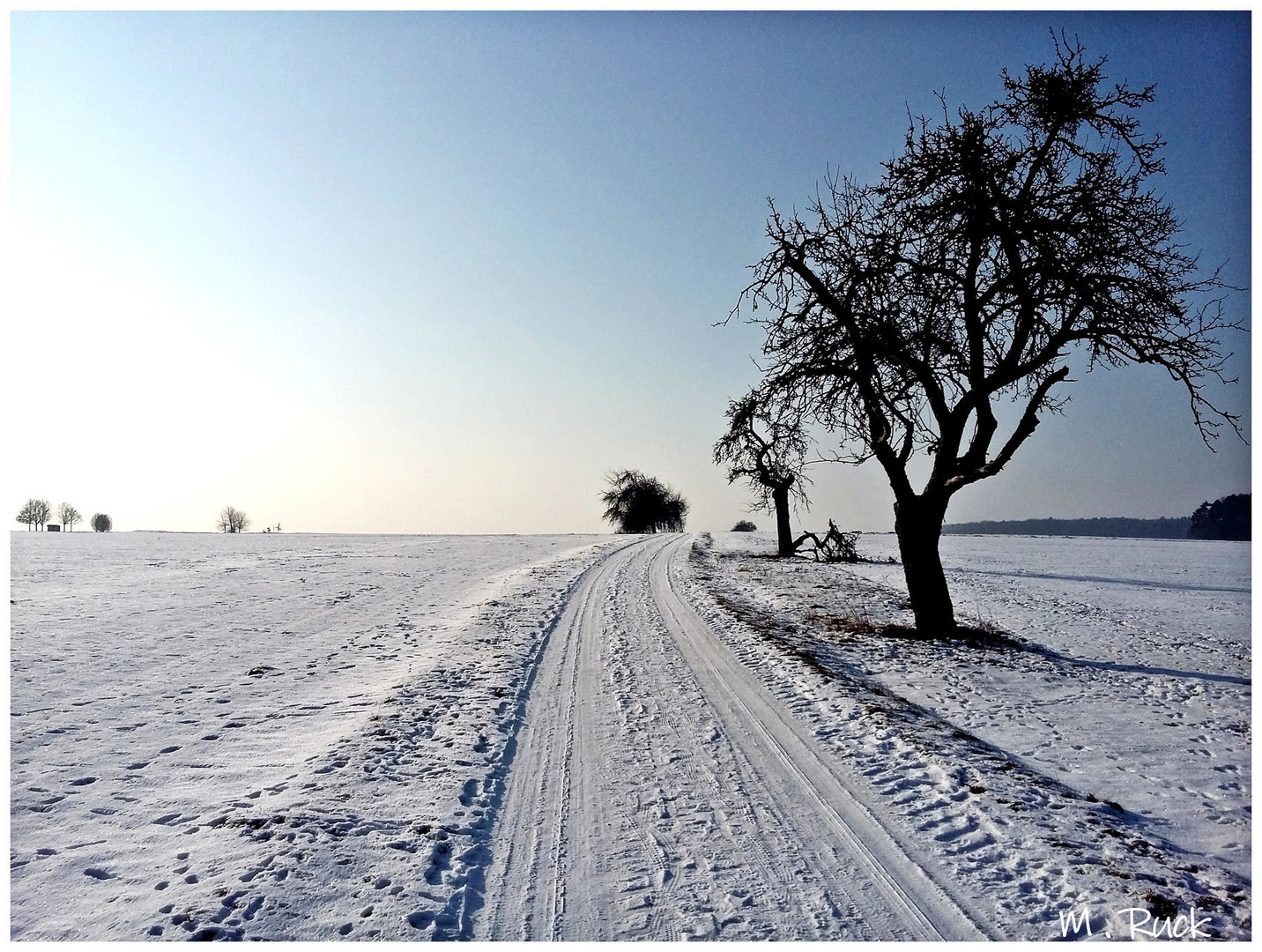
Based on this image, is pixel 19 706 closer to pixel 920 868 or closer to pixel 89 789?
pixel 89 789

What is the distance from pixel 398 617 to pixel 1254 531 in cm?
1478

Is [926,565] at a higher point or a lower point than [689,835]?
higher

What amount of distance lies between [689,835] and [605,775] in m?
1.32

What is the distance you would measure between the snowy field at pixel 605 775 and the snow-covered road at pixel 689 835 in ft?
0.09

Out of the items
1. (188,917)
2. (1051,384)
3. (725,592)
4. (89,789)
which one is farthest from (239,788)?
(725,592)

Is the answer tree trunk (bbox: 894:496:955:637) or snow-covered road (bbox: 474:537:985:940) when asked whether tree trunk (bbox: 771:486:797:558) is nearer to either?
tree trunk (bbox: 894:496:955:637)

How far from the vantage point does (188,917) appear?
3.96 meters

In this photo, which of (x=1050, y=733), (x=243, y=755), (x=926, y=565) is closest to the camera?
(x=243, y=755)

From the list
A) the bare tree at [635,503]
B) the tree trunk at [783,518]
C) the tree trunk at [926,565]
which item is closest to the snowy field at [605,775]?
the tree trunk at [926,565]

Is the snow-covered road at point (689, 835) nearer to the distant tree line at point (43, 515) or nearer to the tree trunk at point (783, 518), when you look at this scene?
the tree trunk at point (783, 518)

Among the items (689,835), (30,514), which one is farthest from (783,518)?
(30,514)

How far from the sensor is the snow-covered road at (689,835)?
3.92 metres

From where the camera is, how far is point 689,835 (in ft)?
16.1

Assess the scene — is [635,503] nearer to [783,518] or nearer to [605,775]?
[783,518]
